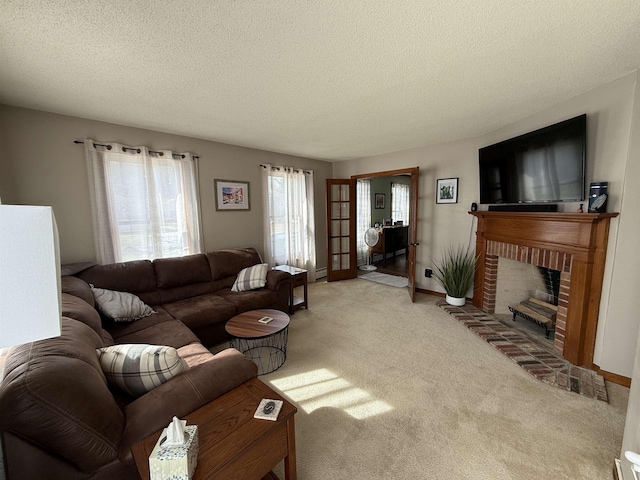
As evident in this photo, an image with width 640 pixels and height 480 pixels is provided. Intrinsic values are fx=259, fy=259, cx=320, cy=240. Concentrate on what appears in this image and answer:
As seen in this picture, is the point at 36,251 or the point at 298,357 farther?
the point at 298,357

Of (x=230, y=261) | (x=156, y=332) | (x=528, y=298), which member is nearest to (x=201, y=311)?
(x=156, y=332)

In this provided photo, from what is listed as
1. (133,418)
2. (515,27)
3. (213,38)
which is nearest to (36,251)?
(133,418)

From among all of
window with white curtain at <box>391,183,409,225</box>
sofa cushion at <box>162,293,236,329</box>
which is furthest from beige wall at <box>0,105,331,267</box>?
window with white curtain at <box>391,183,409,225</box>

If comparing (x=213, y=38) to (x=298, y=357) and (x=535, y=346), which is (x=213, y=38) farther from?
(x=535, y=346)

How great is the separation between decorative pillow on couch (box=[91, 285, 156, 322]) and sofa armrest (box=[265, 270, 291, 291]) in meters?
1.29

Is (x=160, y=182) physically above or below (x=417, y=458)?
above

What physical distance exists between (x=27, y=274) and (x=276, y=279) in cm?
273

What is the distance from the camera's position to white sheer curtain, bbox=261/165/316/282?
13.8 feet

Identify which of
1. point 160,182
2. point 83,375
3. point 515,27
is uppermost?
point 515,27

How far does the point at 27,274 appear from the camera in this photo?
0.51 meters

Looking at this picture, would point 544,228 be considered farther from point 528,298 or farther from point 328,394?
point 328,394

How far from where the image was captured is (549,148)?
241 centimetres

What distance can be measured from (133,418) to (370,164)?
4.61 m

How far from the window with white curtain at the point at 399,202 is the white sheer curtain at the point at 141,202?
5.38 metres
